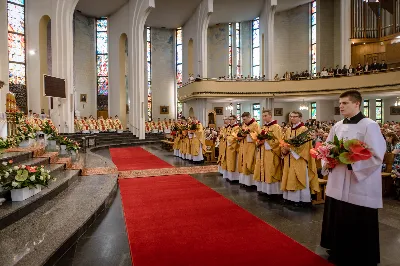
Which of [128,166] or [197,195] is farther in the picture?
[128,166]

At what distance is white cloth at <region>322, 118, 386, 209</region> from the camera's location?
3.07 metres

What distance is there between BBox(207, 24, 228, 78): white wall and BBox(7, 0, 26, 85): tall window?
15047mm

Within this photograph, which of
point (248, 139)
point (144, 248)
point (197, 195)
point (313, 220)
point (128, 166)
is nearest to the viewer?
point (144, 248)

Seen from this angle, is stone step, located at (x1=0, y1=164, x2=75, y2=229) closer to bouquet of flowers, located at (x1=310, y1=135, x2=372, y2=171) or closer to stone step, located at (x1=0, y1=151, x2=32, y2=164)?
stone step, located at (x1=0, y1=151, x2=32, y2=164)

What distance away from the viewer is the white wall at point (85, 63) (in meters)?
25.2

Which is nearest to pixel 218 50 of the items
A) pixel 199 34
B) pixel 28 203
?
pixel 199 34

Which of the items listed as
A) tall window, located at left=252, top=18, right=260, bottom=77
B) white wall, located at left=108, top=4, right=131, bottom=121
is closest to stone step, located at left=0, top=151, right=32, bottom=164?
white wall, located at left=108, top=4, right=131, bottom=121

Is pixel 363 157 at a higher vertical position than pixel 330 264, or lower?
higher

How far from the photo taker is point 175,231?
14.1ft

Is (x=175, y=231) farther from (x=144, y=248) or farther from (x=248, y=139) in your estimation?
(x=248, y=139)

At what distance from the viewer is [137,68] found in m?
21.2

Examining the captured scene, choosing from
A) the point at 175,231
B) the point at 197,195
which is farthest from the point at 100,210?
the point at 197,195

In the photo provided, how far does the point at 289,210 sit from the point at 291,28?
23953mm

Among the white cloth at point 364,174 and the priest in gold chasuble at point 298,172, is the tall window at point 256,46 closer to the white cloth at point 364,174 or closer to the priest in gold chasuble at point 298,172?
the priest in gold chasuble at point 298,172
